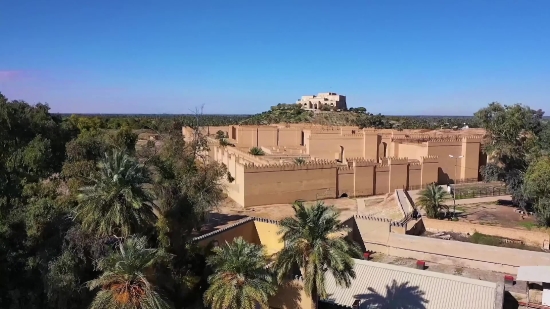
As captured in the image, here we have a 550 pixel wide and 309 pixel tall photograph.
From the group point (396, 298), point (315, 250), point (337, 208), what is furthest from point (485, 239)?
point (315, 250)

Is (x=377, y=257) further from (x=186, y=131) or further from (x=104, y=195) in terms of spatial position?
(x=186, y=131)

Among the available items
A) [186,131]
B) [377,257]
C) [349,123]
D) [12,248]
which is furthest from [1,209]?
[349,123]

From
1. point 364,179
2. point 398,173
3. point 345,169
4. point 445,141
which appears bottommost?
point 364,179

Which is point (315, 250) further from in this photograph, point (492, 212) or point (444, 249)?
point (492, 212)

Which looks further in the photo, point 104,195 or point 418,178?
point 418,178

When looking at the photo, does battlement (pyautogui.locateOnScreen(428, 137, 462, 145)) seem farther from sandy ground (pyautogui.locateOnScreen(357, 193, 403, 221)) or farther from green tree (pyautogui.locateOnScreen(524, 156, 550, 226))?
green tree (pyautogui.locateOnScreen(524, 156, 550, 226))

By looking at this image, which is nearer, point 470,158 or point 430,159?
point 430,159

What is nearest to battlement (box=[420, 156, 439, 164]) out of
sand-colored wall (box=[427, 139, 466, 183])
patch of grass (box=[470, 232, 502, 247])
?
sand-colored wall (box=[427, 139, 466, 183])
